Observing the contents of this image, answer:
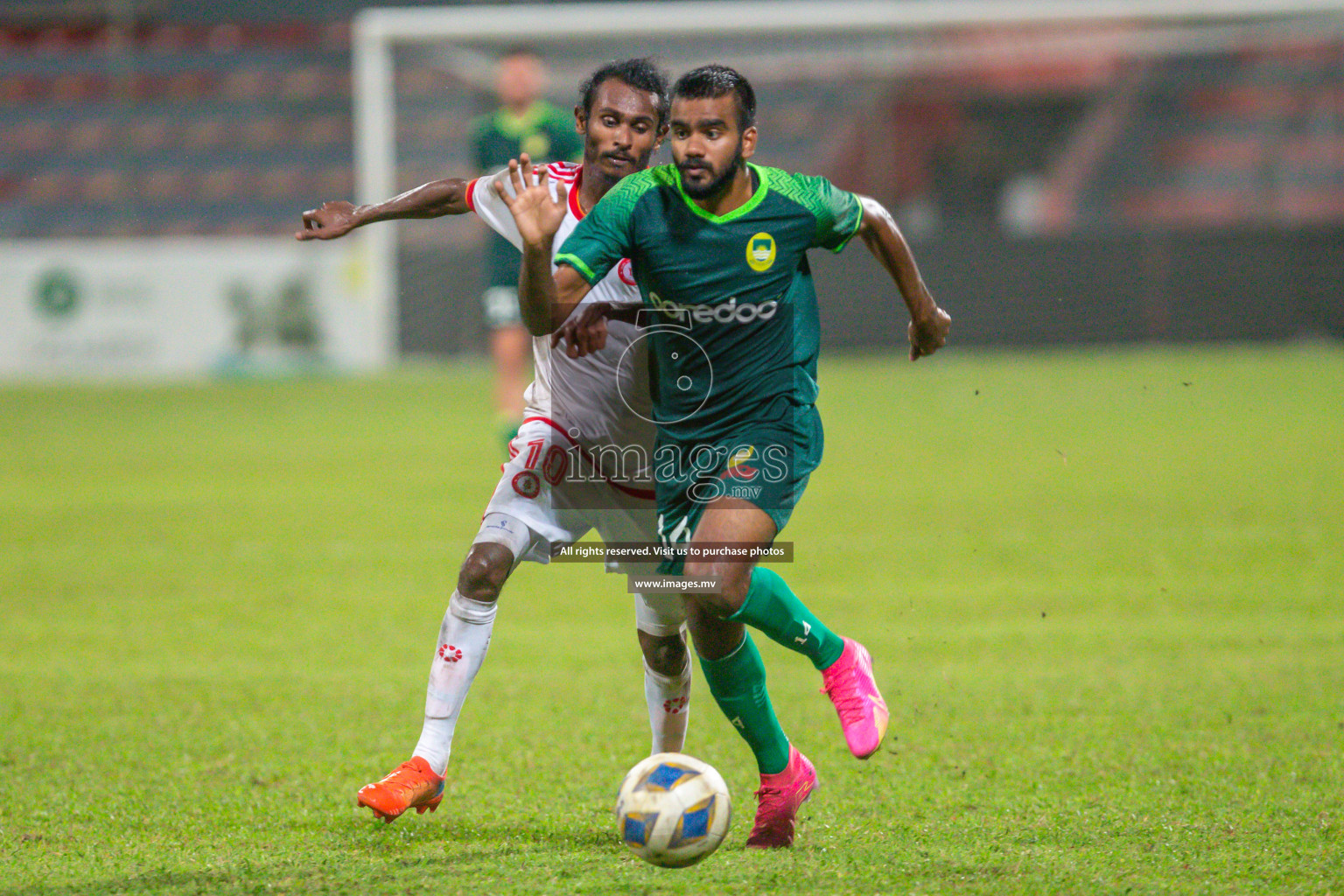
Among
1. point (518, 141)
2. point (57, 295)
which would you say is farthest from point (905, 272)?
point (57, 295)

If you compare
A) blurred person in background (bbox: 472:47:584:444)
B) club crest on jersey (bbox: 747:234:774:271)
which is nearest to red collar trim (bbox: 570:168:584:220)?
club crest on jersey (bbox: 747:234:774:271)

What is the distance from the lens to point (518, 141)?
8094mm

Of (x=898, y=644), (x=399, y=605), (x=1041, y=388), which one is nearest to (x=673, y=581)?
(x=898, y=644)

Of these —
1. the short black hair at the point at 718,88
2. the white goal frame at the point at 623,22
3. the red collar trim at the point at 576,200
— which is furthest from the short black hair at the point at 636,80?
the white goal frame at the point at 623,22

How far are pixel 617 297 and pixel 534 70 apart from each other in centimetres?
490

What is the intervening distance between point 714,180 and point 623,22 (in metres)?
15.8

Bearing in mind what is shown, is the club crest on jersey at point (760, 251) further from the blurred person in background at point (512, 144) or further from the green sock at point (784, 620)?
the blurred person in background at point (512, 144)

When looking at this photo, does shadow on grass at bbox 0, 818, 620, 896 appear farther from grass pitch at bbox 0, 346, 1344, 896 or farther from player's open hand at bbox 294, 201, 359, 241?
player's open hand at bbox 294, 201, 359, 241

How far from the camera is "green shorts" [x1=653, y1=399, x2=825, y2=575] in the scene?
338 centimetres

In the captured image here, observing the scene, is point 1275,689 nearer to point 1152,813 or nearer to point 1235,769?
point 1235,769

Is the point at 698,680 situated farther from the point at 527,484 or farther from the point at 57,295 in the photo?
the point at 57,295

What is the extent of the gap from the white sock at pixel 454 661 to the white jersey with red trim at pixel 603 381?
0.49 m

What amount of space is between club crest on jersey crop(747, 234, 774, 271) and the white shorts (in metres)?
0.71

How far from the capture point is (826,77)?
71.3 feet
